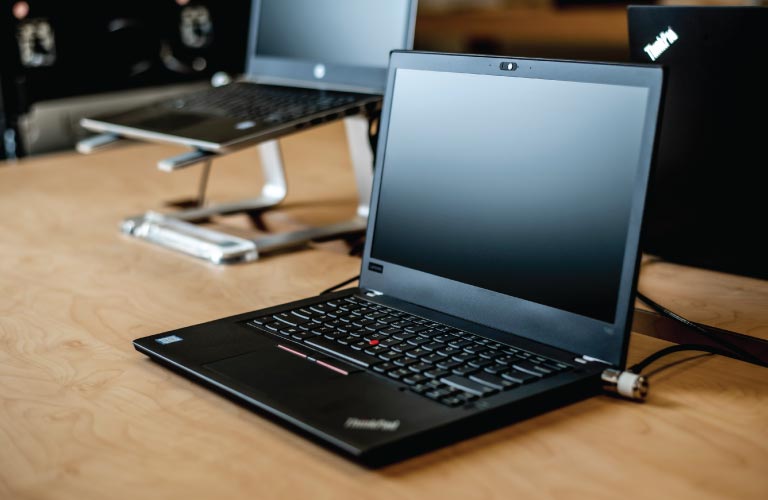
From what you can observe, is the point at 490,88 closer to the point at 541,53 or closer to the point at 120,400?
the point at 120,400

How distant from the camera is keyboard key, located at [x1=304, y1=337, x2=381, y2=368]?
80 cm

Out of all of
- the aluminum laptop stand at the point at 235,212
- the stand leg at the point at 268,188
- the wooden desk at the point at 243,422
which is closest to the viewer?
the wooden desk at the point at 243,422

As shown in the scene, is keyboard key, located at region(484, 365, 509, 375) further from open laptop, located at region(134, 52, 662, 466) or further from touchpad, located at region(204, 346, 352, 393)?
touchpad, located at region(204, 346, 352, 393)

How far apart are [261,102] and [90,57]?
908mm

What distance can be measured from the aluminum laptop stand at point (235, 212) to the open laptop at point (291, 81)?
0.04m

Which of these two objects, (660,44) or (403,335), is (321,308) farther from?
(660,44)

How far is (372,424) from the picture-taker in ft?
2.23

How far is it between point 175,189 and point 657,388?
1095mm

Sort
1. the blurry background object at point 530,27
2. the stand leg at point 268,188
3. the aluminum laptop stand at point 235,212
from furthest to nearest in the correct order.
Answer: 1. the blurry background object at point 530,27
2. the stand leg at point 268,188
3. the aluminum laptop stand at point 235,212

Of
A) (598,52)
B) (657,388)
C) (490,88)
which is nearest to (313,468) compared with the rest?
(657,388)

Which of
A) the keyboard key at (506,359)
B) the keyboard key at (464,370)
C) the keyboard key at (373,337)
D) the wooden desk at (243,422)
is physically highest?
the keyboard key at (506,359)

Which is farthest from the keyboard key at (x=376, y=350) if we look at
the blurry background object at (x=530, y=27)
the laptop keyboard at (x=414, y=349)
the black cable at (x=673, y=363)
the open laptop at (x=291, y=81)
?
the blurry background object at (x=530, y=27)

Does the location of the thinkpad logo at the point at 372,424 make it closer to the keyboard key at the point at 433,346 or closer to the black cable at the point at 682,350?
the keyboard key at the point at 433,346

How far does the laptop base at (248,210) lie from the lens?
1.23 meters
